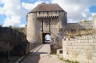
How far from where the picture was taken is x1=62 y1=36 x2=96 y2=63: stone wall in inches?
715

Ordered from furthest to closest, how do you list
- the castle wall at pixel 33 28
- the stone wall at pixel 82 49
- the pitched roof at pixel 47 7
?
1. the pitched roof at pixel 47 7
2. the castle wall at pixel 33 28
3. the stone wall at pixel 82 49

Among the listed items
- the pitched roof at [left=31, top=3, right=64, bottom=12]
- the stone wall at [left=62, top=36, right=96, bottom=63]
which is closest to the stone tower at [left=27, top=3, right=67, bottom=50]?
the pitched roof at [left=31, top=3, right=64, bottom=12]

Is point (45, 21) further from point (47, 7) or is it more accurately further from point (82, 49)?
point (82, 49)

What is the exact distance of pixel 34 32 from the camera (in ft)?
205

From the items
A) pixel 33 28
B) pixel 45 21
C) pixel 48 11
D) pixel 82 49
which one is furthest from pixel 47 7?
pixel 82 49

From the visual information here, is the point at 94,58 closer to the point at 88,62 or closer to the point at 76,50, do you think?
the point at 88,62

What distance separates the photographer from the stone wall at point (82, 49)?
18172 millimetres

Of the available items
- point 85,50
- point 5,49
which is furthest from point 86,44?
point 5,49

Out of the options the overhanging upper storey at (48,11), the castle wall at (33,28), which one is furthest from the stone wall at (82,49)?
the castle wall at (33,28)

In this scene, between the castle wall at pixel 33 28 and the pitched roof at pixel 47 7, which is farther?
the pitched roof at pixel 47 7

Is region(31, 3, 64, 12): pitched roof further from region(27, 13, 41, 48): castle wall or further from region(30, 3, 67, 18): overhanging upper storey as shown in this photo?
region(27, 13, 41, 48): castle wall

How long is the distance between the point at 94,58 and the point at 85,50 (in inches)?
36.0

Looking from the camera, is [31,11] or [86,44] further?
[31,11]

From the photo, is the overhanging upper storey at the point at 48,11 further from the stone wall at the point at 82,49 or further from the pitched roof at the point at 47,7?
the stone wall at the point at 82,49
